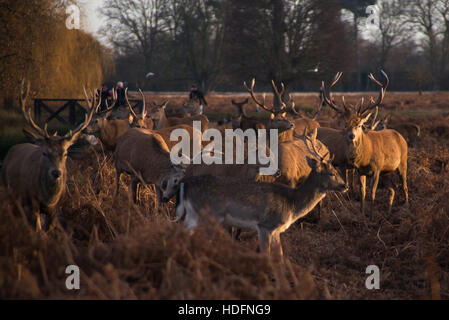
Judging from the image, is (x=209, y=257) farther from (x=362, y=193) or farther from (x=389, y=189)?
(x=389, y=189)

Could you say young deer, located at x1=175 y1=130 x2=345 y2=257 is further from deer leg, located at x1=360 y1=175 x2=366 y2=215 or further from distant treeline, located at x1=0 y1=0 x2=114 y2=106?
distant treeline, located at x1=0 y1=0 x2=114 y2=106

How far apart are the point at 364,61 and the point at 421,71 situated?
1279 centimetres

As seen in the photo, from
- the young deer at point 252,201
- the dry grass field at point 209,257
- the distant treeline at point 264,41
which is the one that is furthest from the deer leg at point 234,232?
the distant treeline at point 264,41

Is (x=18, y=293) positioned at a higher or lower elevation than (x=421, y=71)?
lower

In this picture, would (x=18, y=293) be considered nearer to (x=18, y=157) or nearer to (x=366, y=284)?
(x=18, y=157)

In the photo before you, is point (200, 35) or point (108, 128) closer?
point (108, 128)

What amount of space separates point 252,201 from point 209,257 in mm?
1163

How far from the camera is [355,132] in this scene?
296 inches

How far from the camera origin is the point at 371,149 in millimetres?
7914

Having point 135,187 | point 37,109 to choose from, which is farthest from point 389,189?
point 37,109

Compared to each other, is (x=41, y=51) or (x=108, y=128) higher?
(x=41, y=51)

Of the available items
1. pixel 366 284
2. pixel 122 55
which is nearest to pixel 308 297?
pixel 366 284

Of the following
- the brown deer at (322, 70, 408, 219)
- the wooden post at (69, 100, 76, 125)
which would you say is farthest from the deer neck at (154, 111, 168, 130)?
the brown deer at (322, 70, 408, 219)

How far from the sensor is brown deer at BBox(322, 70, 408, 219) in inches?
300
